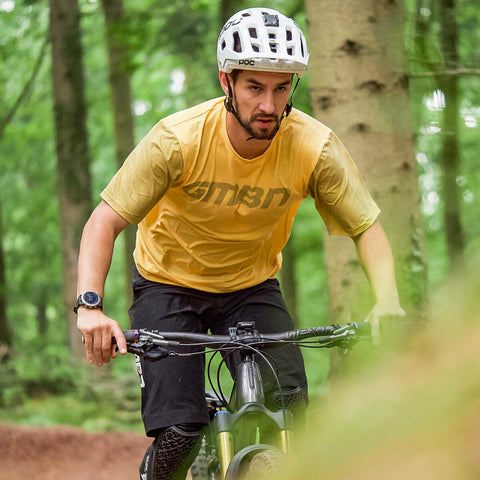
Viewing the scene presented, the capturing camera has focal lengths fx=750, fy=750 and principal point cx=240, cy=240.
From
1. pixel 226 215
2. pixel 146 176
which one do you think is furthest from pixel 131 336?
pixel 226 215

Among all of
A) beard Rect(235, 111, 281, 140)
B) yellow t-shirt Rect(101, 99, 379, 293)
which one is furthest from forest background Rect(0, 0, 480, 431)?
beard Rect(235, 111, 281, 140)

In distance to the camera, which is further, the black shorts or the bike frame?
the black shorts

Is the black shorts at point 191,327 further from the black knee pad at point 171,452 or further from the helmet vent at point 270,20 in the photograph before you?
the helmet vent at point 270,20

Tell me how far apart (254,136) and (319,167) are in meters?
0.37

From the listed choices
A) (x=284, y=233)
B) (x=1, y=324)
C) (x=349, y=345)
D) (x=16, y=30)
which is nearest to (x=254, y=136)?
(x=284, y=233)

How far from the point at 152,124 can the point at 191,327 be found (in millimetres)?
10754

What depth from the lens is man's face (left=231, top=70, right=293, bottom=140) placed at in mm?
3326

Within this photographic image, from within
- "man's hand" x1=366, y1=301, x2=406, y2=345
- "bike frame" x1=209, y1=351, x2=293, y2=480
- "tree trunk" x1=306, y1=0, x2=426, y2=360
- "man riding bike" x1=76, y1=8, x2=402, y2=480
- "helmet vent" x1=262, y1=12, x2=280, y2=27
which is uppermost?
"tree trunk" x1=306, y1=0, x2=426, y2=360

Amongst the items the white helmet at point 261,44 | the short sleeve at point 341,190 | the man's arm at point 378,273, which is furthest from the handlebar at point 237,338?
the white helmet at point 261,44

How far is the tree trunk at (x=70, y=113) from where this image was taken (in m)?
10.7

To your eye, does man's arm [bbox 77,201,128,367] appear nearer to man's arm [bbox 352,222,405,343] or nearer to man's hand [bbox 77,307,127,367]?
man's hand [bbox 77,307,127,367]

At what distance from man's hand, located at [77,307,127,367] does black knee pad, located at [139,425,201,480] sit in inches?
29.1

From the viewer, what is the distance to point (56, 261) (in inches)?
767

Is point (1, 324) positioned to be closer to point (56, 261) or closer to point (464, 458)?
point (56, 261)
